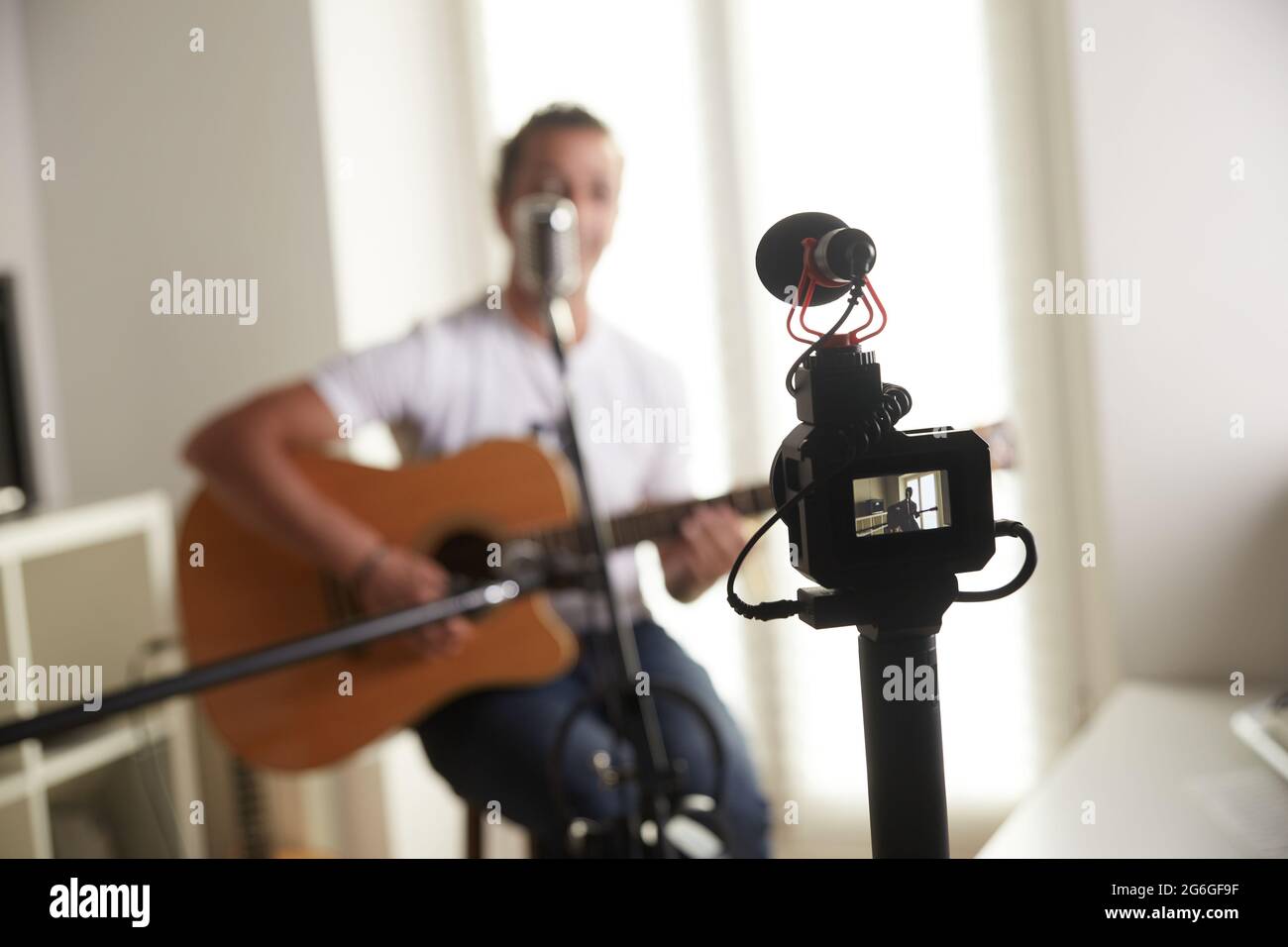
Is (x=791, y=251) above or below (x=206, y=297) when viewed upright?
below

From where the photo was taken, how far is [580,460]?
3.23 ft

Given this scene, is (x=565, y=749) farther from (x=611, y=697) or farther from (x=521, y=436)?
(x=521, y=436)

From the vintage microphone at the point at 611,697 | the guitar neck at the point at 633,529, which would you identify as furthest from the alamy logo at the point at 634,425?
the vintage microphone at the point at 611,697

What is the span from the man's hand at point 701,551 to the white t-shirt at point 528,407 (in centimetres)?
12

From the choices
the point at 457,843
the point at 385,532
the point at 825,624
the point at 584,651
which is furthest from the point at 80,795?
the point at 825,624

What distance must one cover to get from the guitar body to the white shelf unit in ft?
1.31

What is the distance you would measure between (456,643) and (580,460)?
58 cm

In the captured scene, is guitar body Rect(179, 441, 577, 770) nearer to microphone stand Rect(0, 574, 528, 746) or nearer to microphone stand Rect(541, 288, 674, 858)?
microphone stand Rect(541, 288, 674, 858)

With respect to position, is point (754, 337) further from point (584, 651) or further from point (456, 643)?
point (456, 643)

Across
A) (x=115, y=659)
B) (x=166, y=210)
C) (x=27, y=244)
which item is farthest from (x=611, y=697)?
(x=27, y=244)

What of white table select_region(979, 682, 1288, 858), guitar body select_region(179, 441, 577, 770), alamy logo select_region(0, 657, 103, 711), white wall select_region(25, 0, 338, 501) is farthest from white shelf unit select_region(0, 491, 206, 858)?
white table select_region(979, 682, 1288, 858)

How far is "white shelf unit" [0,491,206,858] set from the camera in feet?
6.17

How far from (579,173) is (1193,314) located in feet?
2.84
